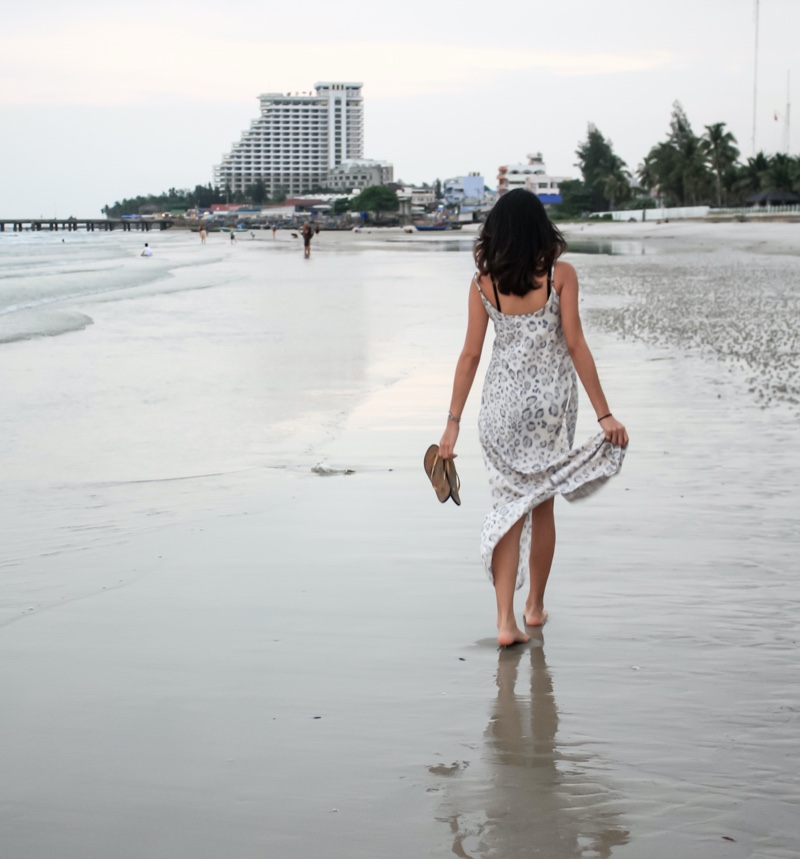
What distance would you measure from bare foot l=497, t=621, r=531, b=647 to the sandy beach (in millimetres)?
48

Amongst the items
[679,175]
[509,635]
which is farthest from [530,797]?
[679,175]

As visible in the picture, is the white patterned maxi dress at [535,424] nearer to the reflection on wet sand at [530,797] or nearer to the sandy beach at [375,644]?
the sandy beach at [375,644]

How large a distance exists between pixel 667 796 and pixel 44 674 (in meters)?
1.82

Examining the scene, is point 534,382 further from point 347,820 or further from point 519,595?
point 347,820

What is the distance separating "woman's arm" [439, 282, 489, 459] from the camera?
3.60m

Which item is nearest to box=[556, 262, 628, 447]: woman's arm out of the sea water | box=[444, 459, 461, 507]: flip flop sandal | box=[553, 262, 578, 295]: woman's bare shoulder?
box=[553, 262, 578, 295]: woman's bare shoulder

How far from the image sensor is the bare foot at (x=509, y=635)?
138 inches

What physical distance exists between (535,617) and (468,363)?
34.4 inches

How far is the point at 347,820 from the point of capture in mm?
2404

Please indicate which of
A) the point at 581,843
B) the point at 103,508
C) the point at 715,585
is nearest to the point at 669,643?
the point at 715,585

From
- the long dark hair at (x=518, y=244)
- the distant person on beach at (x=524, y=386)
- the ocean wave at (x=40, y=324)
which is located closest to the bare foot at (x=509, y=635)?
the distant person on beach at (x=524, y=386)

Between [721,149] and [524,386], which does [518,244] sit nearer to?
[524,386]

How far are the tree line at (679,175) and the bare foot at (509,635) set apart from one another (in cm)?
8233

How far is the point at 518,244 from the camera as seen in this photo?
3.42 meters
